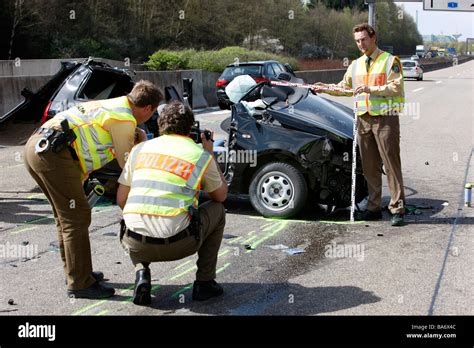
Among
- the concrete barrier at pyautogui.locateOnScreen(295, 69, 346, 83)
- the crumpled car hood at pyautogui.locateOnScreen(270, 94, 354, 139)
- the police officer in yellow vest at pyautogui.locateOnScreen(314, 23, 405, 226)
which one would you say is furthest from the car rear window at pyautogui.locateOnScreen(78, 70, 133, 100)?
the concrete barrier at pyautogui.locateOnScreen(295, 69, 346, 83)

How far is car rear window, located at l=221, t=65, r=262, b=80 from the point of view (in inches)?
905

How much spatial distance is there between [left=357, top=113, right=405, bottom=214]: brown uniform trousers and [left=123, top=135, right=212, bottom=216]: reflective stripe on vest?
10.5 feet

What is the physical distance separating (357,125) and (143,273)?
3626 mm

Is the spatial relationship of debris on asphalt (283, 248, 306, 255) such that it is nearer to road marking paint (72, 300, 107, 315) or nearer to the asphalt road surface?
the asphalt road surface

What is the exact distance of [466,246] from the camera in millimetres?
6508

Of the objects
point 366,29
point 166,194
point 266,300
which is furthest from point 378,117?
point 166,194

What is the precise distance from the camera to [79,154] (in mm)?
4895

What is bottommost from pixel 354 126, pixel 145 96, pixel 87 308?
pixel 87 308

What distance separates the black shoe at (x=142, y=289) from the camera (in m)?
4.80

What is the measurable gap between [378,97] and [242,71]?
16.0 m

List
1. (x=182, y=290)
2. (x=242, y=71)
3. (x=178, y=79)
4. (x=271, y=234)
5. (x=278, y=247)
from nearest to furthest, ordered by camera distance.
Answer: (x=182, y=290) → (x=278, y=247) → (x=271, y=234) → (x=242, y=71) → (x=178, y=79)

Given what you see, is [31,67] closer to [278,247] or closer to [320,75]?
[320,75]
